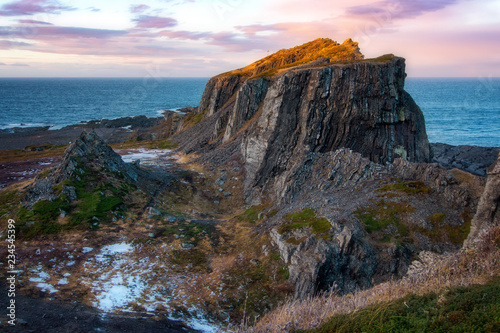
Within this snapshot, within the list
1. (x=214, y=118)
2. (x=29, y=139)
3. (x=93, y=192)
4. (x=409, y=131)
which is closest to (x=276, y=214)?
(x=93, y=192)

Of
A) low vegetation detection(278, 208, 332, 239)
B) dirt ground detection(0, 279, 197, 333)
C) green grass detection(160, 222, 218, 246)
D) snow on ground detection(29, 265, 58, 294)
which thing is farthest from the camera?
green grass detection(160, 222, 218, 246)

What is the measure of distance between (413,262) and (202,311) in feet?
36.3

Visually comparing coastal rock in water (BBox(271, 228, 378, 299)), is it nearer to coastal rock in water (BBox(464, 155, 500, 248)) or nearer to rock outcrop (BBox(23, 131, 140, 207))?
coastal rock in water (BBox(464, 155, 500, 248))

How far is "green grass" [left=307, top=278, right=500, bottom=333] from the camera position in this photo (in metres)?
8.45

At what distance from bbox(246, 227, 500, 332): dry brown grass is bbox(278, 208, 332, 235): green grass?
25.1 ft

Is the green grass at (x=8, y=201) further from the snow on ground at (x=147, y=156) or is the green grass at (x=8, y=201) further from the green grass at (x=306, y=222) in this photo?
the green grass at (x=306, y=222)

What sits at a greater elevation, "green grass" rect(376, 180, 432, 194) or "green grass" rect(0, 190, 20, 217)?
"green grass" rect(376, 180, 432, 194)

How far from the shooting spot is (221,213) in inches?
1293

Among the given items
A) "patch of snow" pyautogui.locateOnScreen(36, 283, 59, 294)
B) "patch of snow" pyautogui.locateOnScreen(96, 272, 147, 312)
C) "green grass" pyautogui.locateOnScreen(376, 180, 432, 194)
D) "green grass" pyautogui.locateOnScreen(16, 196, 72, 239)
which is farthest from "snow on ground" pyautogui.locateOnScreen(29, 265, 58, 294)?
"green grass" pyautogui.locateOnScreen(376, 180, 432, 194)

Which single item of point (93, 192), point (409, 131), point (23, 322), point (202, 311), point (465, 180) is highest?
point (409, 131)

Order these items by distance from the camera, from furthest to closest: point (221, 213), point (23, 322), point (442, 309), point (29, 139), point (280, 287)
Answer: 1. point (29, 139)
2. point (221, 213)
3. point (280, 287)
4. point (23, 322)
5. point (442, 309)

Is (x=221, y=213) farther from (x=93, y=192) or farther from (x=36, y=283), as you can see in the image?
(x=36, y=283)

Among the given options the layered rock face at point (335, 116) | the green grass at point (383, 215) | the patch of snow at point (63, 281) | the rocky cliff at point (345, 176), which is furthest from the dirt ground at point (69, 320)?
the layered rock face at point (335, 116)

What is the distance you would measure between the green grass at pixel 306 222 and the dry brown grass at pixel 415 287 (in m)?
7.65
